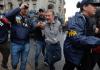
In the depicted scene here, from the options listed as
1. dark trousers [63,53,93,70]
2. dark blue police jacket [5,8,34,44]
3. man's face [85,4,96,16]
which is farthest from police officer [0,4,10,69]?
man's face [85,4,96,16]

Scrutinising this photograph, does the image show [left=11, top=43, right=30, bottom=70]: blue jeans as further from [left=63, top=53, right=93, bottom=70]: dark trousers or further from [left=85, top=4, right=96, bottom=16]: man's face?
[left=85, top=4, right=96, bottom=16]: man's face

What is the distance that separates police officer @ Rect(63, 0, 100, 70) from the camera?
5355mm

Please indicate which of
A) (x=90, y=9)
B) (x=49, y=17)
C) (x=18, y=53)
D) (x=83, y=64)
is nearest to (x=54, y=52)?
(x=49, y=17)

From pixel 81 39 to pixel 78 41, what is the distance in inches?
2.7

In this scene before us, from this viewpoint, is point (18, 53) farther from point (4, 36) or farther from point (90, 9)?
point (90, 9)

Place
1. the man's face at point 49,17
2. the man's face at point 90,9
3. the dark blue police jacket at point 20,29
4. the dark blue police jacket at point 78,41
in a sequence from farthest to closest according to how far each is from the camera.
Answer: the man's face at point 49,17 → the dark blue police jacket at point 20,29 → the man's face at point 90,9 → the dark blue police jacket at point 78,41

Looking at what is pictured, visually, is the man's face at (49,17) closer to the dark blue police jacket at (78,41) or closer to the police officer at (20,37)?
the police officer at (20,37)

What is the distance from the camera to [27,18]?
918cm

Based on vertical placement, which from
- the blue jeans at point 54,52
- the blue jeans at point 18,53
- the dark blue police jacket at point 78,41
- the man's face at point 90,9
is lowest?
the blue jeans at point 54,52

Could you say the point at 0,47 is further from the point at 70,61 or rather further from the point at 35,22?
the point at 70,61

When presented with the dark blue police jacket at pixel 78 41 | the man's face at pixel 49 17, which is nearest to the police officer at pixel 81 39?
the dark blue police jacket at pixel 78 41

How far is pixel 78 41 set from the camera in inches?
212

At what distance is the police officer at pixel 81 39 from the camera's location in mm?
5355

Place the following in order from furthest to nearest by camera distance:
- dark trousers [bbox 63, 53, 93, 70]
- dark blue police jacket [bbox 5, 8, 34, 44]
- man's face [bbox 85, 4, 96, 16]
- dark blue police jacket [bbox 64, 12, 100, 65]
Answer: dark blue police jacket [bbox 5, 8, 34, 44], dark trousers [bbox 63, 53, 93, 70], man's face [bbox 85, 4, 96, 16], dark blue police jacket [bbox 64, 12, 100, 65]
